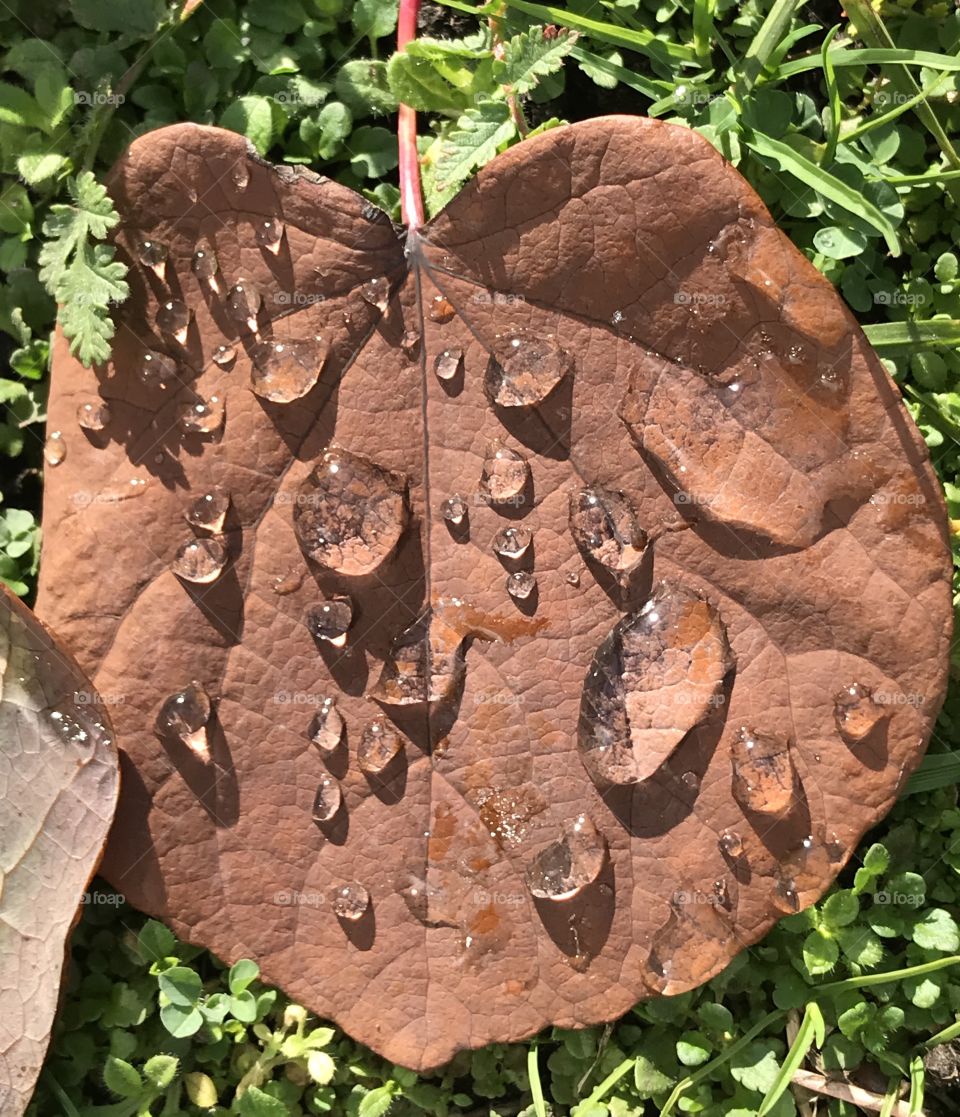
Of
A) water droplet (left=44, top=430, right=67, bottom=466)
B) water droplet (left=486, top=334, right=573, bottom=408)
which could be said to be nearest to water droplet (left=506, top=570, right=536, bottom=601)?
water droplet (left=486, top=334, right=573, bottom=408)

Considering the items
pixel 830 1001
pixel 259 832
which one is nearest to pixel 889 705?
pixel 830 1001

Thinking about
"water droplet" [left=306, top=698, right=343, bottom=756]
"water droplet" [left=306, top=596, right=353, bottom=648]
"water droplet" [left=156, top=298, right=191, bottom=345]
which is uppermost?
"water droplet" [left=156, top=298, right=191, bottom=345]

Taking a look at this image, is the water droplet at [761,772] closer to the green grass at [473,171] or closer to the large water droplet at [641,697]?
the large water droplet at [641,697]

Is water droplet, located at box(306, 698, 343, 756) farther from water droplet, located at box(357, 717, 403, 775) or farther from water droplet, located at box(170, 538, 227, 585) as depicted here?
water droplet, located at box(170, 538, 227, 585)

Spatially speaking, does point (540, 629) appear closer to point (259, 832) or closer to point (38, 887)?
point (259, 832)

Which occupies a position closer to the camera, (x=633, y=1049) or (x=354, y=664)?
(x=354, y=664)

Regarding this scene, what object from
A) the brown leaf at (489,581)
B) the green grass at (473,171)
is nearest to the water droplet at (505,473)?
the brown leaf at (489,581)

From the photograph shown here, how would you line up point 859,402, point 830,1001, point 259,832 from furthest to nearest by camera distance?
point 830,1001
point 259,832
point 859,402

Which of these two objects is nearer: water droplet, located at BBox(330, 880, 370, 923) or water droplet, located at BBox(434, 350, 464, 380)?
water droplet, located at BBox(434, 350, 464, 380)
